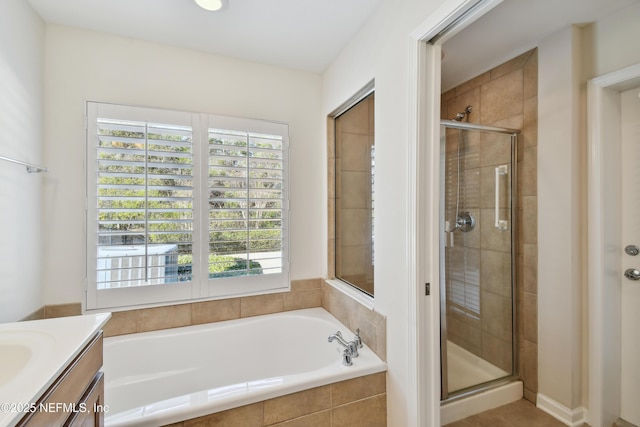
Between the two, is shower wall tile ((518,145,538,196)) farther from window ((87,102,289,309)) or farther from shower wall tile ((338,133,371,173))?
window ((87,102,289,309))

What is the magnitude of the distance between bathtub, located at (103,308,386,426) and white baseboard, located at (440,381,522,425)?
681mm

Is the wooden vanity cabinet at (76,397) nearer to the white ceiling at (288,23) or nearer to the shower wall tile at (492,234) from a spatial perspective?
the white ceiling at (288,23)

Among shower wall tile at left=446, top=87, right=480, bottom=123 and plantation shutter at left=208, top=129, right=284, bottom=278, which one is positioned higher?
shower wall tile at left=446, top=87, right=480, bottom=123

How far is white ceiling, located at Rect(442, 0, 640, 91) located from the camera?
1.55 meters

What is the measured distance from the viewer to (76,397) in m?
0.87

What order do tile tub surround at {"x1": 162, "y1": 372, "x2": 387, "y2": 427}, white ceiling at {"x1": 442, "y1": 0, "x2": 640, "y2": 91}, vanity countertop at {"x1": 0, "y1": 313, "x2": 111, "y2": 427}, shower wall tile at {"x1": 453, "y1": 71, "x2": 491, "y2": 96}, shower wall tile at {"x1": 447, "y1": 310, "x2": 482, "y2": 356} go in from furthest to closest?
shower wall tile at {"x1": 453, "y1": 71, "x2": 491, "y2": 96}, shower wall tile at {"x1": 447, "y1": 310, "x2": 482, "y2": 356}, white ceiling at {"x1": 442, "y1": 0, "x2": 640, "y2": 91}, tile tub surround at {"x1": 162, "y1": 372, "x2": 387, "y2": 427}, vanity countertop at {"x1": 0, "y1": 313, "x2": 111, "y2": 427}

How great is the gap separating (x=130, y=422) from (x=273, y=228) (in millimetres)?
1364

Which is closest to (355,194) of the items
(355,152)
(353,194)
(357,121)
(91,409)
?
(353,194)

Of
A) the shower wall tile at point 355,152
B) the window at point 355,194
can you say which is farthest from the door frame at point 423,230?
the shower wall tile at point 355,152

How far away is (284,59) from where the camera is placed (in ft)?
7.16

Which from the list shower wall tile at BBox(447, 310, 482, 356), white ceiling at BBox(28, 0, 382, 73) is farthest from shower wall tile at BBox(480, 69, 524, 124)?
shower wall tile at BBox(447, 310, 482, 356)

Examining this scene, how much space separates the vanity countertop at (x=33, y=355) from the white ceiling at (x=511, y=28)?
Answer: 247 centimetres

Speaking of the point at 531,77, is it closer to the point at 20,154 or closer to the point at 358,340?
the point at 358,340

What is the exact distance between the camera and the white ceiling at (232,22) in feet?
5.26
